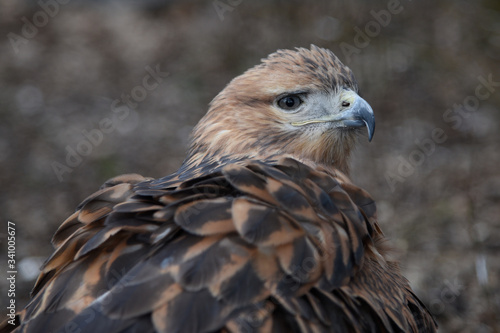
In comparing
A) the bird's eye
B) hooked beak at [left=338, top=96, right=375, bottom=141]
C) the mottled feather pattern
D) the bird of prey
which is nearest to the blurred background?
hooked beak at [left=338, top=96, right=375, bottom=141]

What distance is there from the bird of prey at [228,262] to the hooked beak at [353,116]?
617 millimetres

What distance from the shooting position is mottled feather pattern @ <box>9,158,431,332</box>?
8.02 feet

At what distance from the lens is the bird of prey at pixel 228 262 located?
2.45 meters

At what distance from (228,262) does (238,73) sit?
266 inches

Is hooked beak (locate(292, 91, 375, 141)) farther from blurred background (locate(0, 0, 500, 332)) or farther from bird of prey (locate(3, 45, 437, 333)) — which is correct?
blurred background (locate(0, 0, 500, 332))

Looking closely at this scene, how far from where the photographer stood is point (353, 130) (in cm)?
414

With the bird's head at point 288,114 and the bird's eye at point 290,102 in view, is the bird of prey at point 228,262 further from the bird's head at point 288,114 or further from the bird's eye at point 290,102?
the bird's eye at point 290,102

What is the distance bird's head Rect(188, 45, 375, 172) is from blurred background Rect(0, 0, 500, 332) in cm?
190

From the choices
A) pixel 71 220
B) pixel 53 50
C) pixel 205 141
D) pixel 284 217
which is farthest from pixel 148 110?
pixel 284 217

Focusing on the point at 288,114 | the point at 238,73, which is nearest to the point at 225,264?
the point at 288,114

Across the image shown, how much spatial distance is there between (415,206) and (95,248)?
465 centimetres

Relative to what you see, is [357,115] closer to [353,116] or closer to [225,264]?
[353,116]

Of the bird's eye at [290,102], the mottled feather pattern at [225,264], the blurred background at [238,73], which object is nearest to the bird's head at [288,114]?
the bird's eye at [290,102]

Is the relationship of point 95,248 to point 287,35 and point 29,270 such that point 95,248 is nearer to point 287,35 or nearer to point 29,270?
point 29,270
